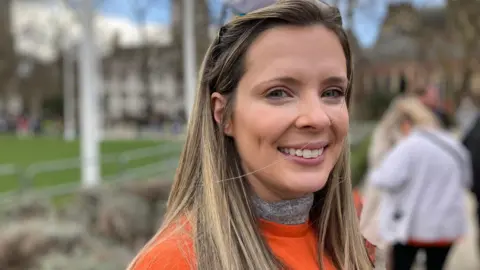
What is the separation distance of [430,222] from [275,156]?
3134 millimetres

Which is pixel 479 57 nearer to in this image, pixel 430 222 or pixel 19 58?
pixel 430 222

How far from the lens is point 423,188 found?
4.04 m

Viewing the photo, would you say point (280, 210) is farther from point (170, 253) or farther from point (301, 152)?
point (170, 253)

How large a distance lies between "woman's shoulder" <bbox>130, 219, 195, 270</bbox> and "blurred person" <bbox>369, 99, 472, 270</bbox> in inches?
118

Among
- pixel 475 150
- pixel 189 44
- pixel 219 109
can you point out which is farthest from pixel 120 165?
pixel 219 109

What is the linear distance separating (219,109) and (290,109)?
0.64 feet

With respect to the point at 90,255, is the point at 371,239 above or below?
above

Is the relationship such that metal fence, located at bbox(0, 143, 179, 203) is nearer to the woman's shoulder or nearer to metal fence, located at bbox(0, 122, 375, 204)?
metal fence, located at bbox(0, 122, 375, 204)

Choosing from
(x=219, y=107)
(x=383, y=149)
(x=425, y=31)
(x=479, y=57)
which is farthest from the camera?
(x=425, y=31)

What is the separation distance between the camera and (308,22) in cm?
128

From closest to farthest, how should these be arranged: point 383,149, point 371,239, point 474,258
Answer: point 371,239 → point 383,149 → point 474,258

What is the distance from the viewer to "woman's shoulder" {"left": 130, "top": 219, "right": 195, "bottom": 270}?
1183 millimetres

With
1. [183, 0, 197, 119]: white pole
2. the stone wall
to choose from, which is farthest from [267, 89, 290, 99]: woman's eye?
[183, 0, 197, 119]: white pole

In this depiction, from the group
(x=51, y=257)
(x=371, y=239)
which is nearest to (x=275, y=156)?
(x=371, y=239)
